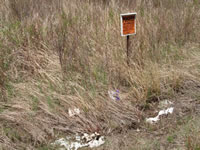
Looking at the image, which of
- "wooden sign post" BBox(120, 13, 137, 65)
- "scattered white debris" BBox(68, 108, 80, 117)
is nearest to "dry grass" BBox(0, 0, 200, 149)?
"scattered white debris" BBox(68, 108, 80, 117)

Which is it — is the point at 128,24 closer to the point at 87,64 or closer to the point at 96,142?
the point at 87,64

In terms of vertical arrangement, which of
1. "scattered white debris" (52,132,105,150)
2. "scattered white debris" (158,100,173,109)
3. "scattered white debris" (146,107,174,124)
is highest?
"scattered white debris" (158,100,173,109)

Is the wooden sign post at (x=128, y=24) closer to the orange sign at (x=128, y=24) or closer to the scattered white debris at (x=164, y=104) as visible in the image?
the orange sign at (x=128, y=24)

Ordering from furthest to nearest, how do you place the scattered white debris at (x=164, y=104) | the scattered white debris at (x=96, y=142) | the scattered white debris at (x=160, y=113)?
the scattered white debris at (x=164, y=104)
the scattered white debris at (x=160, y=113)
the scattered white debris at (x=96, y=142)

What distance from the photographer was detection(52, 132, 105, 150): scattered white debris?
2395 mm

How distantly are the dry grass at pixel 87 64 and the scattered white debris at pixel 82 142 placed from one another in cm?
7

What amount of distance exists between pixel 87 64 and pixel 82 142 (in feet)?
3.51

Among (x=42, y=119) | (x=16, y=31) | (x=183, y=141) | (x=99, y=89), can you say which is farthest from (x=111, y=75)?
(x=16, y=31)

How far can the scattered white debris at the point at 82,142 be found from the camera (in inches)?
94.3

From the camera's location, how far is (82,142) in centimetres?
245

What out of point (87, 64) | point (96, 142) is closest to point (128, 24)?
point (87, 64)

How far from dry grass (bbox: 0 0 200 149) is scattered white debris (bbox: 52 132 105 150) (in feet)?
0.24

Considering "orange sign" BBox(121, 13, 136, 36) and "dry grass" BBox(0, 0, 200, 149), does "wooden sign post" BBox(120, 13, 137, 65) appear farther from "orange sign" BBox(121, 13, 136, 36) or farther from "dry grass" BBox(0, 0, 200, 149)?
"dry grass" BBox(0, 0, 200, 149)

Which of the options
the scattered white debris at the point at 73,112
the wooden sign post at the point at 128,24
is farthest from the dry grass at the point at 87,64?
the wooden sign post at the point at 128,24
